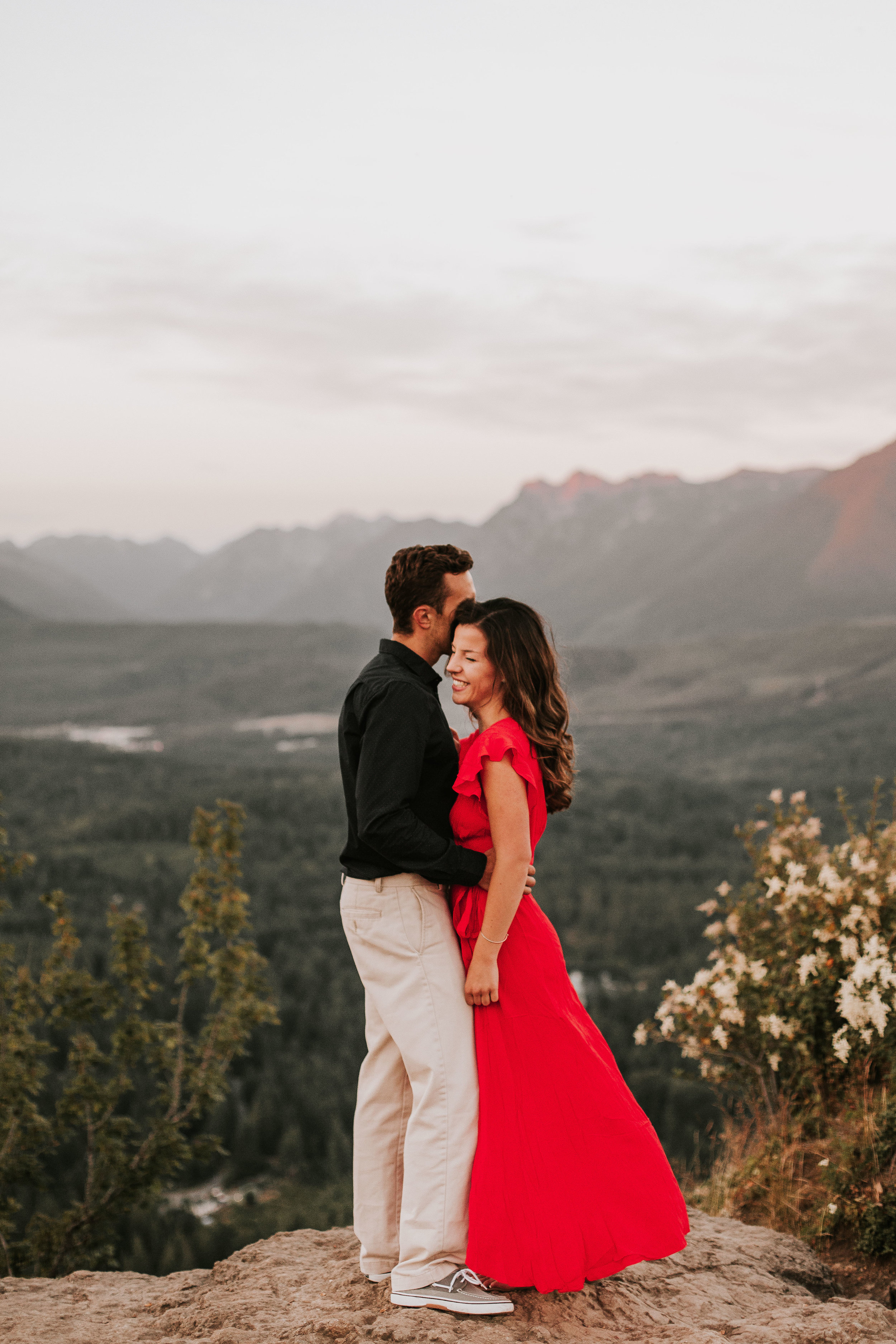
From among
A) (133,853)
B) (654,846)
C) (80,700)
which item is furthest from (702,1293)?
(80,700)

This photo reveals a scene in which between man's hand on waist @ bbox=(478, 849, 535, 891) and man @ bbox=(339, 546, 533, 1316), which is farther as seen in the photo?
man's hand on waist @ bbox=(478, 849, 535, 891)

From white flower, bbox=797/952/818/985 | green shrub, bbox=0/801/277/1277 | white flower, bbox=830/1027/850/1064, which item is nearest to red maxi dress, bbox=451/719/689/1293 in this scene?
→ white flower, bbox=830/1027/850/1064

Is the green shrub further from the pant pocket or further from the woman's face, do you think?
the woman's face

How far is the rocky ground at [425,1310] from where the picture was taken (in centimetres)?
310

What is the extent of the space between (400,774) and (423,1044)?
816 mm

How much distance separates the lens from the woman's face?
10.7 feet

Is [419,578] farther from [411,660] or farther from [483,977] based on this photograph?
[483,977]

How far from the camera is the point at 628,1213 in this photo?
3225 millimetres

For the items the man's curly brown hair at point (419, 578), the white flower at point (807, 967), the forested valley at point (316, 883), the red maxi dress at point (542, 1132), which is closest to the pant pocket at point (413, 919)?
the red maxi dress at point (542, 1132)

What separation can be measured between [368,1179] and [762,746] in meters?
118

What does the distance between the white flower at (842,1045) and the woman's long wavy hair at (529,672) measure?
7.29 ft

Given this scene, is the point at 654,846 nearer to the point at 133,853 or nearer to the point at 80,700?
the point at 133,853

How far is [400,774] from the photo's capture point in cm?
307

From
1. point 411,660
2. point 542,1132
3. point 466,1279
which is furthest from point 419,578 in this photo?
point 466,1279
